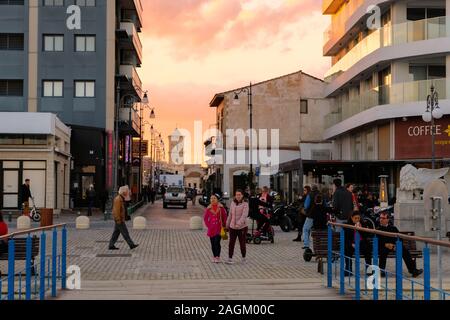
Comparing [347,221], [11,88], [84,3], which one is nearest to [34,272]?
[347,221]

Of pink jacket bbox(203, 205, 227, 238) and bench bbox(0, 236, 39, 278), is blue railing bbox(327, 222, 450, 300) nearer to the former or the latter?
pink jacket bbox(203, 205, 227, 238)

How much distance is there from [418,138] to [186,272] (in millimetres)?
27690

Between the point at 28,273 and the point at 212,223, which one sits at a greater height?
the point at 212,223

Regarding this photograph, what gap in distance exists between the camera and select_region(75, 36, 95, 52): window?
57188mm

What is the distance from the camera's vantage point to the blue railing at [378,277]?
8609 mm

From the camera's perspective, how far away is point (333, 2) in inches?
2226

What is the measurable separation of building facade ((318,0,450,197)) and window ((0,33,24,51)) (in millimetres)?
24593

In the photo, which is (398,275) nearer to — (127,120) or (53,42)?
(53,42)

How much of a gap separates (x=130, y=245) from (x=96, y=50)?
37.2m

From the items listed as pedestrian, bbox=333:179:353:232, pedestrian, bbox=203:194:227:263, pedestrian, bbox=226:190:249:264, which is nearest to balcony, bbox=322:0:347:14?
pedestrian, bbox=333:179:353:232

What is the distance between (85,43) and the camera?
5728 centimetres

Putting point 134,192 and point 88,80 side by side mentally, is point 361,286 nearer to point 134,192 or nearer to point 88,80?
point 88,80

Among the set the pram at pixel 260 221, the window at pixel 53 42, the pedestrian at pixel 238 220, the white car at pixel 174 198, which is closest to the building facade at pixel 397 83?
the pram at pixel 260 221
